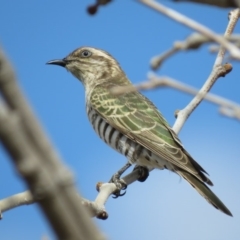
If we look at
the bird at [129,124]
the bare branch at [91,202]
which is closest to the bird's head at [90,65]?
the bird at [129,124]

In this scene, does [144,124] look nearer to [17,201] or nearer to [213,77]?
[213,77]

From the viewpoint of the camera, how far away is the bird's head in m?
11.7

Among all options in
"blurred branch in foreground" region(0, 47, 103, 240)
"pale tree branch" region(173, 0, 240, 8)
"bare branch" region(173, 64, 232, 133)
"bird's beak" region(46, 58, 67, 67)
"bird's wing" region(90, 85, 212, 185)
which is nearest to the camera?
"blurred branch in foreground" region(0, 47, 103, 240)

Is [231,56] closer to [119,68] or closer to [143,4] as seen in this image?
[143,4]

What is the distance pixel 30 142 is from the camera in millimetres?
1205

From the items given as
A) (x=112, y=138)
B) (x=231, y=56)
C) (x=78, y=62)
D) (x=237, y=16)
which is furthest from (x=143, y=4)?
(x=78, y=62)

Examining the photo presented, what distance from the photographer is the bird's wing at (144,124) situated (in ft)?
29.2

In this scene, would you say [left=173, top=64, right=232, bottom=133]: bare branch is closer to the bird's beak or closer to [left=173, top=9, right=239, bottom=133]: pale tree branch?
[left=173, top=9, right=239, bottom=133]: pale tree branch

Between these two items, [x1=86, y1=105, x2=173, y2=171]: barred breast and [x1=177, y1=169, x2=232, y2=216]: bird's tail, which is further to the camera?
[x1=86, y1=105, x2=173, y2=171]: barred breast

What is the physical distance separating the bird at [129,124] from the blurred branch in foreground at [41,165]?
6.40 m

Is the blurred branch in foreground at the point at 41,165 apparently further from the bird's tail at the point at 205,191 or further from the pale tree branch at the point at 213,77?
the bird's tail at the point at 205,191

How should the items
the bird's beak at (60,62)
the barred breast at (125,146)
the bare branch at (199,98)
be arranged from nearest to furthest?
the bare branch at (199,98) < the barred breast at (125,146) < the bird's beak at (60,62)

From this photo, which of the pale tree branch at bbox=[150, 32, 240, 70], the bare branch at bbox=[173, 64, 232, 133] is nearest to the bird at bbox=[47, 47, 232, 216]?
the bare branch at bbox=[173, 64, 232, 133]

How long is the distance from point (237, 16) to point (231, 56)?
500cm
